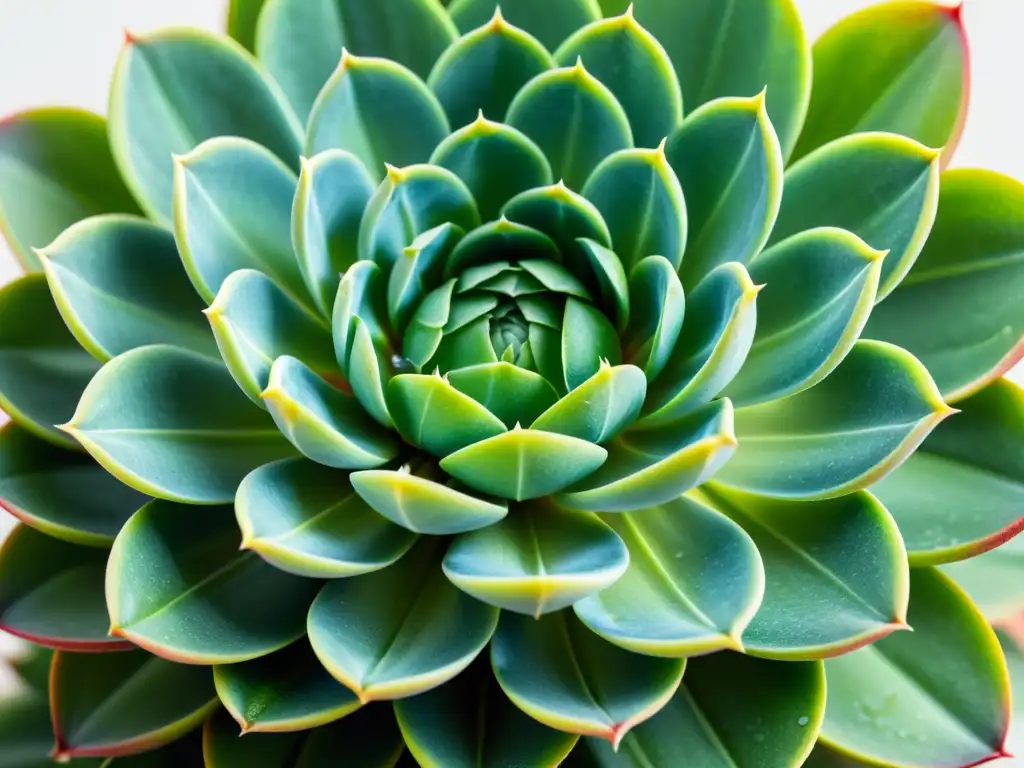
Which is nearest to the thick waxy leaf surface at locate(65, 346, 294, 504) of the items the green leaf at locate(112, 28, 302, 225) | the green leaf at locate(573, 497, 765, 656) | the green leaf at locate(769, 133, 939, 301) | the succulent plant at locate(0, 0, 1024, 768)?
the succulent plant at locate(0, 0, 1024, 768)

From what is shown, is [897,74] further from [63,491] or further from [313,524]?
[63,491]

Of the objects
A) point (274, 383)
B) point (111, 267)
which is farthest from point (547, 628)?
point (111, 267)

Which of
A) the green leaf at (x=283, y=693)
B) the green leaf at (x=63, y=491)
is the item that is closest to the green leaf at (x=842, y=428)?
the green leaf at (x=283, y=693)

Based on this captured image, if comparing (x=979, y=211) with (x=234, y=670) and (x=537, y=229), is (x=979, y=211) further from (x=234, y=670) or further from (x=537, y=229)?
(x=234, y=670)

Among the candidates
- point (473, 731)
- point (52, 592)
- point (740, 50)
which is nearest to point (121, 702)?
point (52, 592)

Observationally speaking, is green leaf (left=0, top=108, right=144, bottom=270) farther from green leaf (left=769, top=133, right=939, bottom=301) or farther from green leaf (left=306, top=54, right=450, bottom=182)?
green leaf (left=769, top=133, right=939, bottom=301)

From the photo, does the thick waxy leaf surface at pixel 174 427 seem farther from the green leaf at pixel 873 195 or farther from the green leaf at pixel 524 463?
the green leaf at pixel 873 195
